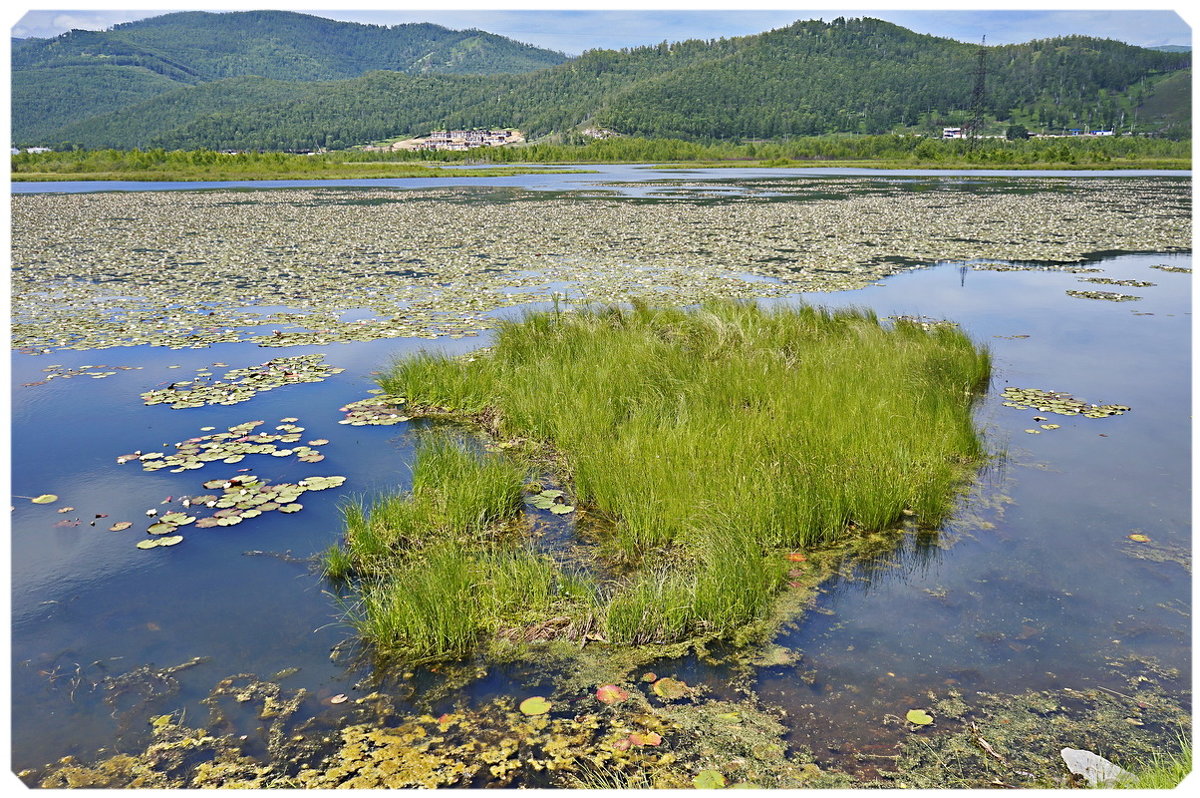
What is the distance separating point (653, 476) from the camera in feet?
22.1

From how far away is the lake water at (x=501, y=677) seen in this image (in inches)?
181

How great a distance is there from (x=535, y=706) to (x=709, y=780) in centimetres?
109

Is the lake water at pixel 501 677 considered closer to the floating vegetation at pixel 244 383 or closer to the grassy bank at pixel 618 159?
the floating vegetation at pixel 244 383

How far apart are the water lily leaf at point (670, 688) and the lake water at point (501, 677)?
126 millimetres

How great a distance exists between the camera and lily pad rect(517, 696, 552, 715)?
439 cm

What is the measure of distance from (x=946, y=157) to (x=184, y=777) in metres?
128

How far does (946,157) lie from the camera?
115 meters

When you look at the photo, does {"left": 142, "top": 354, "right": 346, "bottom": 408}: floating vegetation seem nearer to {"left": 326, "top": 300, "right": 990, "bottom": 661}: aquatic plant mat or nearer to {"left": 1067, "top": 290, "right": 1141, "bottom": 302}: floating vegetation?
{"left": 326, "top": 300, "right": 990, "bottom": 661}: aquatic plant mat

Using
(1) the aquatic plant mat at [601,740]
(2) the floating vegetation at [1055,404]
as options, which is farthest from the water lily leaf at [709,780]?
(2) the floating vegetation at [1055,404]

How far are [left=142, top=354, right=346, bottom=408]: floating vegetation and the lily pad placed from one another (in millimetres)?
7057

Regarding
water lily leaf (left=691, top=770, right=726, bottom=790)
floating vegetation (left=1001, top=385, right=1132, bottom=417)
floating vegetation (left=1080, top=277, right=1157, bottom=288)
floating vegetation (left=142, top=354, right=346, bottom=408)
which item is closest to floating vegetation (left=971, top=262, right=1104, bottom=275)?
floating vegetation (left=1080, top=277, right=1157, bottom=288)

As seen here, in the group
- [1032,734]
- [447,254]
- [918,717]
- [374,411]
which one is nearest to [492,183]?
[447,254]

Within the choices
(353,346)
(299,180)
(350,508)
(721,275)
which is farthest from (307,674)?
(299,180)

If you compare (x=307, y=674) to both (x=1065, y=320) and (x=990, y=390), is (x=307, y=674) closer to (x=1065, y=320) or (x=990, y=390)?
(x=990, y=390)
